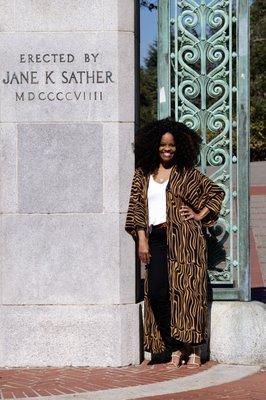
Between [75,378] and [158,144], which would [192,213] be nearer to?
[158,144]

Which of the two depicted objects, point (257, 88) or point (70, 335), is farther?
point (257, 88)

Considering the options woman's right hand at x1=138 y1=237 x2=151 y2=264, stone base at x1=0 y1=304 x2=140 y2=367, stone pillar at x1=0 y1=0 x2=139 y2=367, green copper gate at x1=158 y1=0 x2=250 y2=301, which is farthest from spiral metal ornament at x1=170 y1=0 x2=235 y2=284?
stone base at x1=0 y1=304 x2=140 y2=367

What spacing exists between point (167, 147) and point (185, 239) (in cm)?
75

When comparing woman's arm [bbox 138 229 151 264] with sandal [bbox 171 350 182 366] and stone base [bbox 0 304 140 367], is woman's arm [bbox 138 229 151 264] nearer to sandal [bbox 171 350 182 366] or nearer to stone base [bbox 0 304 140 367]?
stone base [bbox 0 304 140 367]

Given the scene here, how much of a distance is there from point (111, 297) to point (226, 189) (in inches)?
53.7

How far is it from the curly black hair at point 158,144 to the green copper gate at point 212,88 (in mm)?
394

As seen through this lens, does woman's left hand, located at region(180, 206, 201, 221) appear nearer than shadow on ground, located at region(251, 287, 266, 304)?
Yes

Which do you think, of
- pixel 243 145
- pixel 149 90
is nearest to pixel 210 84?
pixel 243 145

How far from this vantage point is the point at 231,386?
754 cm

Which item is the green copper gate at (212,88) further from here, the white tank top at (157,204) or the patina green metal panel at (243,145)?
the white tank top at (157,204)

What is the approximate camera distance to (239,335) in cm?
833

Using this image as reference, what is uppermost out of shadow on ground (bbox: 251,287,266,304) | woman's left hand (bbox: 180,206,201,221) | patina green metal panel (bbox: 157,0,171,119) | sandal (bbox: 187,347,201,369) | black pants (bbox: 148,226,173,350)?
patina green metal panel (bbox: 157,0,171,119)

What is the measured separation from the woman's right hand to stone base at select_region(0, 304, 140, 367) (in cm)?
45

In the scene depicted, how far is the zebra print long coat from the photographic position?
810 cm
